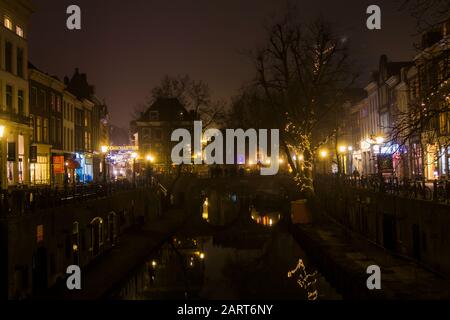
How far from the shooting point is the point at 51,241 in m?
22.0

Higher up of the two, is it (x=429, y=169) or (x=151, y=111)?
(x=151, y=111)

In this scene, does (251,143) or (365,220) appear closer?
(365,220)

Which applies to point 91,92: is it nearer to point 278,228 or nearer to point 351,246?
point 278,228

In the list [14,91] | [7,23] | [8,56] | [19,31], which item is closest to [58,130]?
[14,91]

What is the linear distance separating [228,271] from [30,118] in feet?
63.3

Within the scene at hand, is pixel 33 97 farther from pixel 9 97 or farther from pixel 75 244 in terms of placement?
pixel 75 244

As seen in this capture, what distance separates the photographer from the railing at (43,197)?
19062 mm

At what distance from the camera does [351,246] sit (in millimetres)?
31281

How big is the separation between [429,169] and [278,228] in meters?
13.9

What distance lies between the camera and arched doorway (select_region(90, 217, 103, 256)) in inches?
1144

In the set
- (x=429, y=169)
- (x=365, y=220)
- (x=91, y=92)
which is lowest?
(x=365, y=220)
